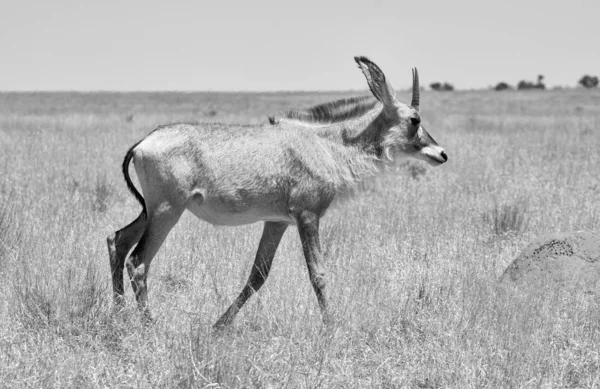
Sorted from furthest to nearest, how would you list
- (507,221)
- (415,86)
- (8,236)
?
(507,221)
(8,236)
(415,86)

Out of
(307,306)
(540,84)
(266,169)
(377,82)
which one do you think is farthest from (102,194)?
(540,84)

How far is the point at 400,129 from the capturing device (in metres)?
6.83

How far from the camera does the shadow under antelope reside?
5883 millimetres

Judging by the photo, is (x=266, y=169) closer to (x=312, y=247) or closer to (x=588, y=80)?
(x=312, y=247)

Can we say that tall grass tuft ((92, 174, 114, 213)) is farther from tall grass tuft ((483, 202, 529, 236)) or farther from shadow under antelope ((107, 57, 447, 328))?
tall grass tuft ((483, 202, 529, 236))

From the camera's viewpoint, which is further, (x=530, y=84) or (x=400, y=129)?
(x=530, y=84)

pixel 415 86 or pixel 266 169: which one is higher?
pixel 415 86

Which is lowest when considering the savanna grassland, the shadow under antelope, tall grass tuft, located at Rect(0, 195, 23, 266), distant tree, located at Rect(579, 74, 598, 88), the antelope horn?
the savanna grassland

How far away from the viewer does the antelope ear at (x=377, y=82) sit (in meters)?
6.64

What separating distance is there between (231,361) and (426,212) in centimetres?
622

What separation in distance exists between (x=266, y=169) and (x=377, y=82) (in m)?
1.39

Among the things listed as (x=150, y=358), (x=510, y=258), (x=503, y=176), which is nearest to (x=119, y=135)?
(x=503, y=176)

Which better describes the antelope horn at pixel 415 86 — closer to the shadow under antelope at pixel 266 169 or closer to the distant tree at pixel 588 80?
the shadow under antelope at pixel 266 169

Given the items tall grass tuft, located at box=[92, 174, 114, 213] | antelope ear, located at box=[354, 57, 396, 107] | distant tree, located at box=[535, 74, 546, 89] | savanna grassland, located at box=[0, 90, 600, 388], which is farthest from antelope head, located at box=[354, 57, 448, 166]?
distant tree, located at box=[535, 74, 546, 89]
